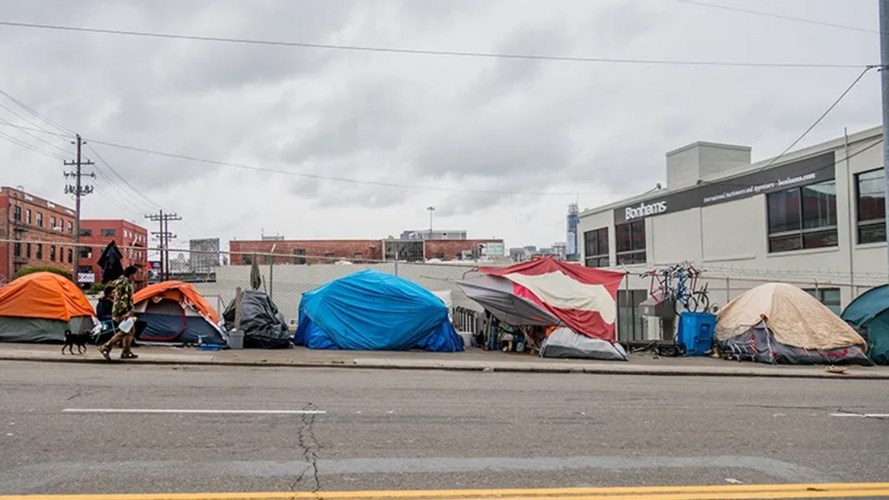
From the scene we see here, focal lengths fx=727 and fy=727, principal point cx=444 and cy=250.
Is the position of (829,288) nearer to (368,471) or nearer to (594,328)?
(594,328)

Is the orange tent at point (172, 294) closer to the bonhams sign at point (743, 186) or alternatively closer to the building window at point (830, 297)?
the building window at point (830, 297)

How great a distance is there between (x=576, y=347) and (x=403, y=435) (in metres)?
10.1

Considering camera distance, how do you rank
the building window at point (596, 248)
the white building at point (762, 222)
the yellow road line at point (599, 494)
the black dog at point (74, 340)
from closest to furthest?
A: the yellow road line at point (599, 494)
the black dog at point (74, 340)
the white building at point (762, 222)
the building window at point (596, 248)

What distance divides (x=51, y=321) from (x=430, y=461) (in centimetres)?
1218

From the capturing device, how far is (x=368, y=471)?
228 inches

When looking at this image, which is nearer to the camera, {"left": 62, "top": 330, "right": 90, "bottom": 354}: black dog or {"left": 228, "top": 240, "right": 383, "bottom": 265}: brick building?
{"left": 62, "top": 330, "right": 90, "bottom": 354}: black dog

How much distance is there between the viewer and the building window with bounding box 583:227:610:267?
1571 inches

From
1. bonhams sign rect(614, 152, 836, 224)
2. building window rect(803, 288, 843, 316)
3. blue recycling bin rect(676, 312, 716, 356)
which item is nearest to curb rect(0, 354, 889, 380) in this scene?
blue recycling bin rect(676, 312, 716, 356)

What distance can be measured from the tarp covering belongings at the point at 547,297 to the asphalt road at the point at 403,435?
5.41m

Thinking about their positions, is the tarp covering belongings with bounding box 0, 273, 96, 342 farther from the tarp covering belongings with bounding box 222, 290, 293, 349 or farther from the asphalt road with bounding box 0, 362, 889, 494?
the asphalt road with bounding box 0, 362, 889, 494

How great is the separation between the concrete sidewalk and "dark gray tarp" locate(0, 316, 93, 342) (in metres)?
0.30

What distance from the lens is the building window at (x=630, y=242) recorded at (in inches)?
1412

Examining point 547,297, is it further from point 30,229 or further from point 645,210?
point 30,229

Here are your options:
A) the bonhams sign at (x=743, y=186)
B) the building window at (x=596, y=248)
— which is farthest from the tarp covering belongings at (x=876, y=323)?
the building window at (x=596, y=248)
